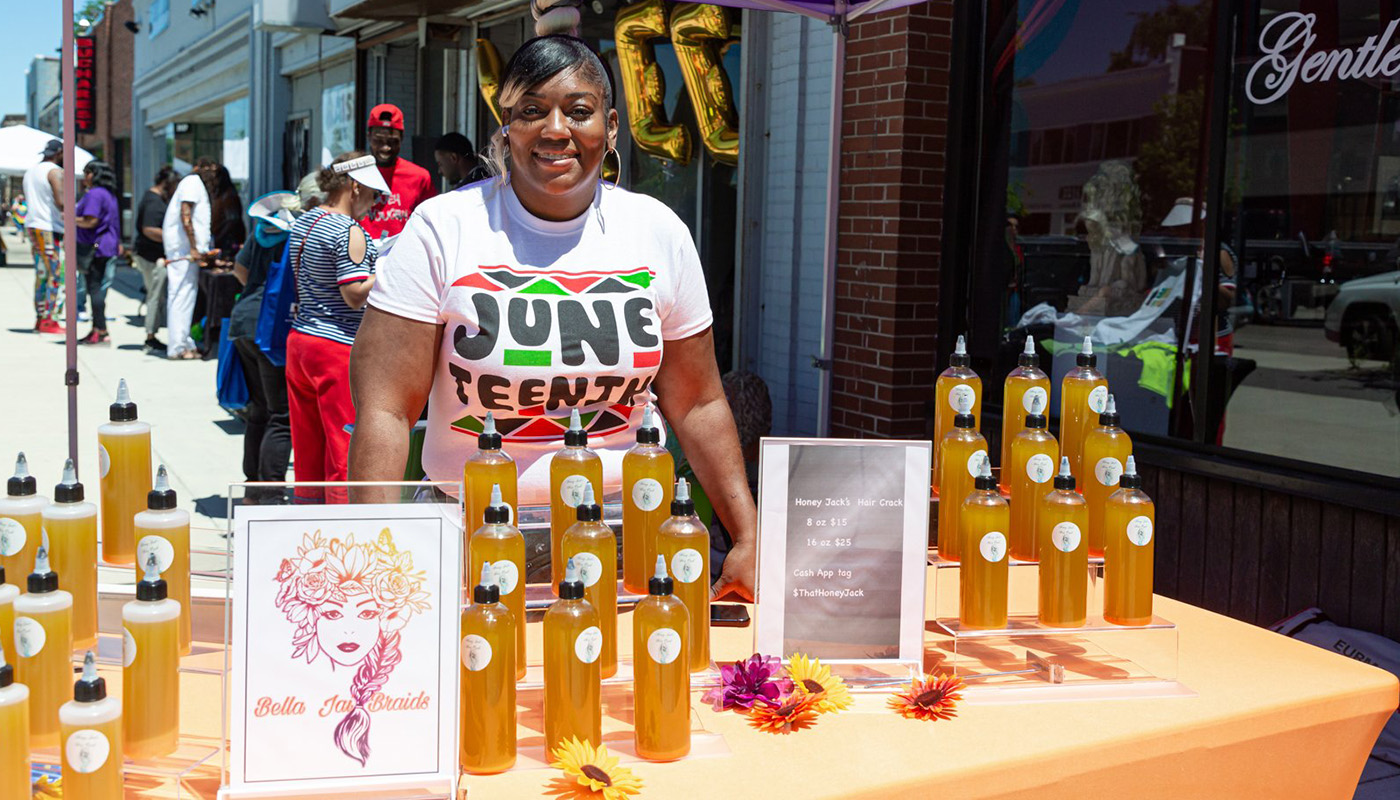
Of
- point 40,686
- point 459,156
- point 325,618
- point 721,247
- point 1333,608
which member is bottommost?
point 1333,608

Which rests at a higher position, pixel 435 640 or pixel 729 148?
pixel 729 148

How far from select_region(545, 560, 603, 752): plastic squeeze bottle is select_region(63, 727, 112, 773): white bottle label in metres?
0.57

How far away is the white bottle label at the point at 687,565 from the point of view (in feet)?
6.37

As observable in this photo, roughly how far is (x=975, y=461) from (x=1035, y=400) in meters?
0.22

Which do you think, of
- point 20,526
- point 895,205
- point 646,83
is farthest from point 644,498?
point 646,83


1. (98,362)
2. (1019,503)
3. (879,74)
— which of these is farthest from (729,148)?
(98,362)

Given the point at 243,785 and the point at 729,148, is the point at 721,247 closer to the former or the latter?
the point at 729,148

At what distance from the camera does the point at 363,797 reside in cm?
162

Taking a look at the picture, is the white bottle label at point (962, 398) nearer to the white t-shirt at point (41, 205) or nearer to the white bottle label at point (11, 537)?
the white bottle label at point (11, 537)

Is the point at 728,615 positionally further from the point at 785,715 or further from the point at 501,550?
the point at 501,550

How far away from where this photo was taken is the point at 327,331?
5395mm

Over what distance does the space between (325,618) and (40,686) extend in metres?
0.41

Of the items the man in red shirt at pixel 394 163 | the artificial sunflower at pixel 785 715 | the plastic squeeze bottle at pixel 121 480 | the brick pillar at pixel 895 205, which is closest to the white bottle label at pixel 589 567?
the artificial sunflower at pixel 785 715

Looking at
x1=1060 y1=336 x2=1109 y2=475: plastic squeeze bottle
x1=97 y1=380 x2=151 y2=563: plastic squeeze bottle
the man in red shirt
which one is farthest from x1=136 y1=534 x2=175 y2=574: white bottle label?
the man in red shirt
